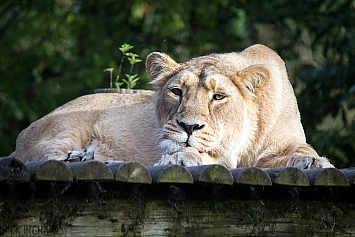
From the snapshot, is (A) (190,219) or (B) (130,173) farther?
(A) (190,219)

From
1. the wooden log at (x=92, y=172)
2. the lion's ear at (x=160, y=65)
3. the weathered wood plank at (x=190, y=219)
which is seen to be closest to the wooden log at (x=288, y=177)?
the weathered wood plank at (x=190, y=219)

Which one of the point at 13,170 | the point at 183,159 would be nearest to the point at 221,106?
the point at 183,159

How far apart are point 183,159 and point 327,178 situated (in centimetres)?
90

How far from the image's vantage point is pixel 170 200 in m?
3.69

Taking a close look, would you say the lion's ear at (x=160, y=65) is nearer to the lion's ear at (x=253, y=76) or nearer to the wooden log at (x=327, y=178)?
the lion's ear at (x=253, y=76)

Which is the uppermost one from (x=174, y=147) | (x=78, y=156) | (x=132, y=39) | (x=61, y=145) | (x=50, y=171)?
(x=50, y=171)

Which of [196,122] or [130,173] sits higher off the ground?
[130,173]

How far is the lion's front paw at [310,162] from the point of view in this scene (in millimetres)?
4418

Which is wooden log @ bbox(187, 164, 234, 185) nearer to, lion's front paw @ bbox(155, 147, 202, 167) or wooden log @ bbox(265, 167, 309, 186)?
wooden log @ bbox(265, 167, 309, 186)

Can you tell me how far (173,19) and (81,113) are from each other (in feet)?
25.4

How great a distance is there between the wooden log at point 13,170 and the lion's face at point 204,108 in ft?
5.06

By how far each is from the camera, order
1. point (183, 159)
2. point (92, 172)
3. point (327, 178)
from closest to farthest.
A: 1. point (92, 172)
2. point (327, 178)
3. point (183, 159)

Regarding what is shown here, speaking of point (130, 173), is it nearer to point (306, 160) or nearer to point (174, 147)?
point (174, 147)

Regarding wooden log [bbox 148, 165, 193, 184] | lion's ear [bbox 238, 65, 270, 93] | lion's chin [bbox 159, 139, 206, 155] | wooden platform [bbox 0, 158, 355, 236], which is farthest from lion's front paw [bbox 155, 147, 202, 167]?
lion's ear [bbox 238, 65, 270, 93]
